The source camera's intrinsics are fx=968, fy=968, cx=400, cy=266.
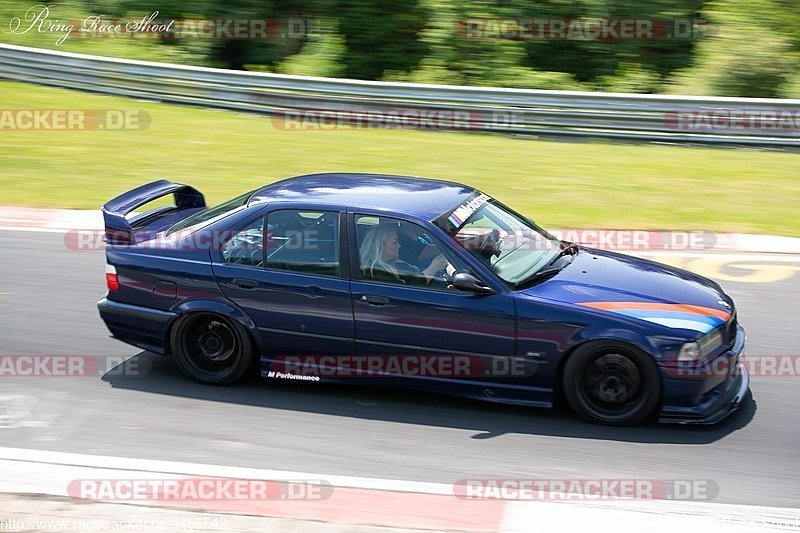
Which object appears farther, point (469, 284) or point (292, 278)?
point (292, 278)

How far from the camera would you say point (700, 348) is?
596 cm

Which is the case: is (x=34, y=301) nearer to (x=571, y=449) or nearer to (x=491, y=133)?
(x=571, y=449)

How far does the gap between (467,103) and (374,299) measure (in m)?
8.60

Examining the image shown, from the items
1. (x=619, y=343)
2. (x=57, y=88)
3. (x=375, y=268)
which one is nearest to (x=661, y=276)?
(x=619, y=343)

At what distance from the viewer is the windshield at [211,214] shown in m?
6.92

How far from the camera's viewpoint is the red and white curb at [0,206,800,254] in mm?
9961

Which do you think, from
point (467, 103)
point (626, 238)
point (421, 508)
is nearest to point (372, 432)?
point (421, 508)

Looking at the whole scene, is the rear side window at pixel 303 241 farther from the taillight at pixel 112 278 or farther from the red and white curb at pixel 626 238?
the red and white curb at pixel 626 238

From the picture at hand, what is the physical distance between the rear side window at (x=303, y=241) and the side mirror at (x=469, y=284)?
83 centimetres

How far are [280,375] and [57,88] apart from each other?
11.9 metres

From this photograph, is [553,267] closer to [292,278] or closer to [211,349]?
[292,278]

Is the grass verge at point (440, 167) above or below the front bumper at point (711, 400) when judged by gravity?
above

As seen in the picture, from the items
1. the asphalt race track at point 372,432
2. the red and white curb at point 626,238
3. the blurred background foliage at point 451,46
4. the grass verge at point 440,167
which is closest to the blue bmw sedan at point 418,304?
the asphalt race track at point 372,432

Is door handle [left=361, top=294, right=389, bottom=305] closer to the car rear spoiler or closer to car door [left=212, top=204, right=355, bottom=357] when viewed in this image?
car door [left=212, top=204, right=355, bottom=357]
